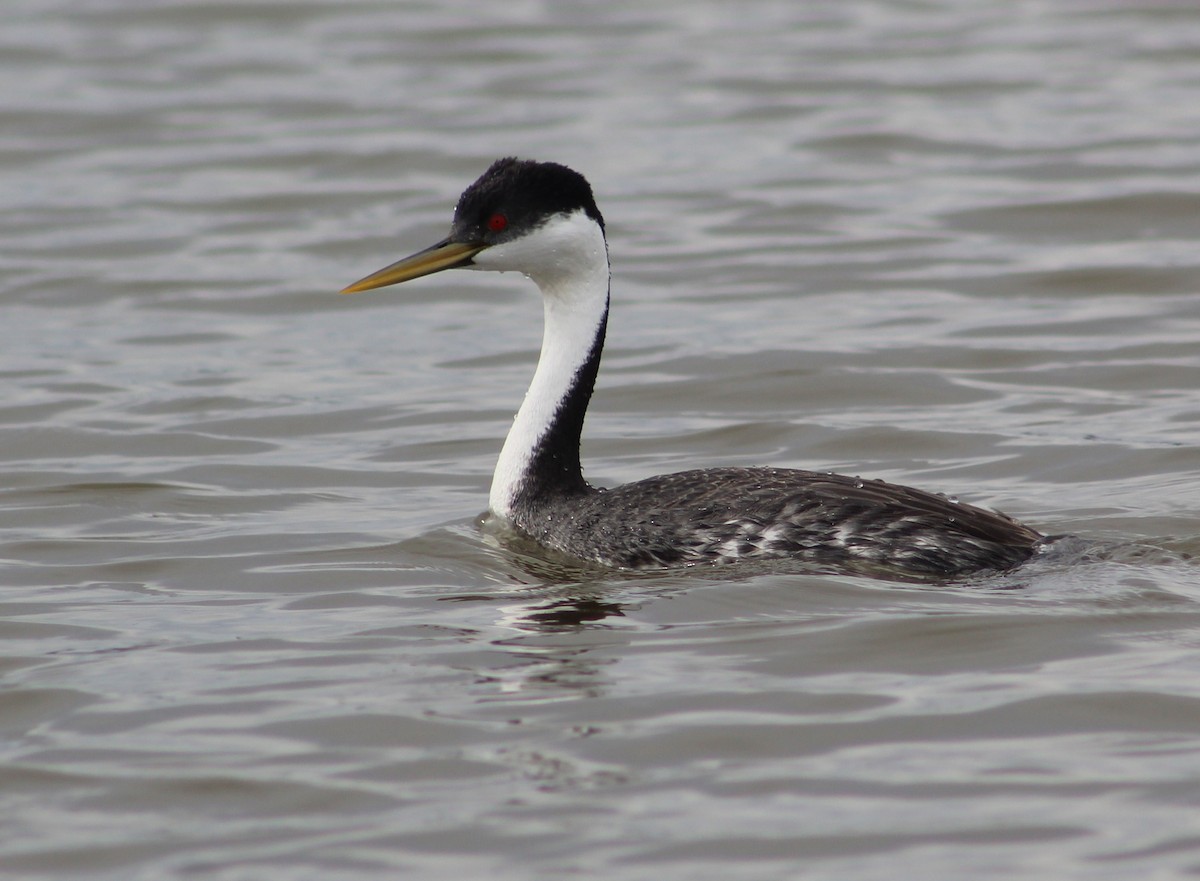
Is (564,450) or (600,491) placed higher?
(564,450)

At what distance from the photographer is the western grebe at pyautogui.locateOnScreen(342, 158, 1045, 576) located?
25.0 ft

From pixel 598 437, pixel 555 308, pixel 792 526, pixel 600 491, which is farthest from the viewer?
pixel 598 437

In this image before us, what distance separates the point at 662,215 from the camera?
664 inches

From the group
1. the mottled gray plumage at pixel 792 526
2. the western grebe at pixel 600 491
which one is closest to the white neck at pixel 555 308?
the western grebe at pixel 600 491

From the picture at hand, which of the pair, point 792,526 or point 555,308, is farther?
point 555,308

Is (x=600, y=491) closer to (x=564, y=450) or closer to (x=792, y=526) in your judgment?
(x=564, y=450)

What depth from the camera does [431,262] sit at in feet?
28.1

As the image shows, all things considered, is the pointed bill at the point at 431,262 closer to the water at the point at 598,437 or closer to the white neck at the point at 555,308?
the white neck at the point at 555,308

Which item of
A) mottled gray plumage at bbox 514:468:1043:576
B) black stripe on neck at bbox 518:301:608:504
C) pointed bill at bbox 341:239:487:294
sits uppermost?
pointed bill at bbox 341:239:487:294

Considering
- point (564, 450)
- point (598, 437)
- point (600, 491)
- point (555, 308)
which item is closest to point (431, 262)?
point (555, 308)

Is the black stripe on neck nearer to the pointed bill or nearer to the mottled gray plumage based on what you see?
the mottled gray plumage

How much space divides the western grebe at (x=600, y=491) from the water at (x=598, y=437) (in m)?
0.18

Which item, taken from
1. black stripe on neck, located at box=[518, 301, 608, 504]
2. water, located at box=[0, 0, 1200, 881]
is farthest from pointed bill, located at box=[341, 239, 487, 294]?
water, located at box=[0, 0, 1200, 881]

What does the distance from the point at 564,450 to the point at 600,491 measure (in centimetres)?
27
